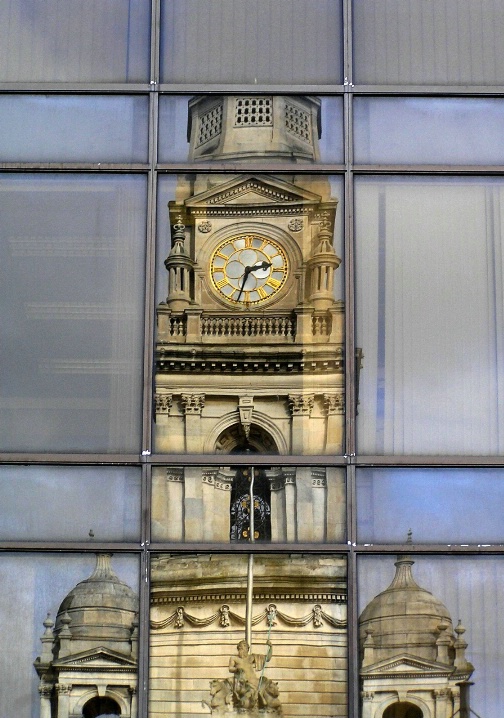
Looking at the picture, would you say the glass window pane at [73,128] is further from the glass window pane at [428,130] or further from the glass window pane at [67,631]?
the glass window pane at [67,631]

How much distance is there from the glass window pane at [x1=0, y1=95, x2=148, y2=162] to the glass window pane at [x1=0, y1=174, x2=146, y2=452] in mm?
278

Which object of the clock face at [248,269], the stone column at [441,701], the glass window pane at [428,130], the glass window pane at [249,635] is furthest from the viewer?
the glass window pane at [428,130]

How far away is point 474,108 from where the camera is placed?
14250mm

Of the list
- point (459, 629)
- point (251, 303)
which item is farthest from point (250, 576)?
point (251, 303)

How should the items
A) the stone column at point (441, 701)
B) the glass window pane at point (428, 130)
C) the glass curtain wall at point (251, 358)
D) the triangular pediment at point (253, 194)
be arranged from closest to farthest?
the stone column at point (441, 701)
the glass curtain wall at point (251, 358)
the triangular pediment at point (253, 194)
the glass window pane at point (428, 130)

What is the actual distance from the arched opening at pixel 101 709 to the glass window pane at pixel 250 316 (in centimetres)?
257

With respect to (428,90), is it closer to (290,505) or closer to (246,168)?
(246,168)

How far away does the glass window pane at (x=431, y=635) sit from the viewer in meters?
12.6

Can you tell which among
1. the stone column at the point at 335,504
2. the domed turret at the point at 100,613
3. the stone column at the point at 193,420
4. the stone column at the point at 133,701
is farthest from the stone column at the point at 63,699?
the stone column at the point at 335,504

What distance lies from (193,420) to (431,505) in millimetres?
2579

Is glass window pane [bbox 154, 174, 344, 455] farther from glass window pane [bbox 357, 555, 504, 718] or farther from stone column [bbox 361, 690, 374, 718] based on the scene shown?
stone column [bbox 361, 690, 374, 718]

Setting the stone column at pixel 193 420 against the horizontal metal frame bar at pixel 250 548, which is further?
the stone column at pixel 193 420

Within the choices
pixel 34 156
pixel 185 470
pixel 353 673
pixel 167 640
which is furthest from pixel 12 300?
pixel 353 673

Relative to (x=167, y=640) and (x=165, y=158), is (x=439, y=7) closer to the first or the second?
(x=165, y=158)
